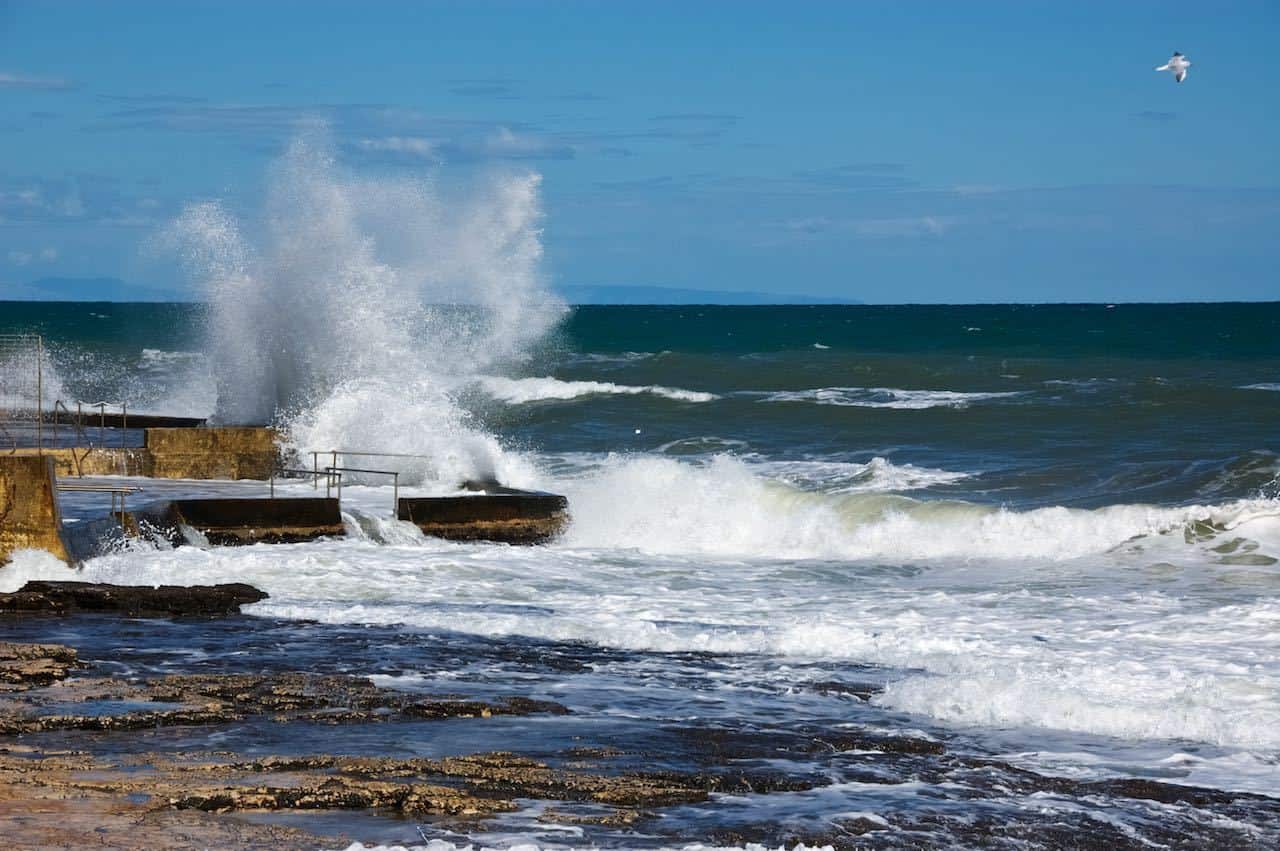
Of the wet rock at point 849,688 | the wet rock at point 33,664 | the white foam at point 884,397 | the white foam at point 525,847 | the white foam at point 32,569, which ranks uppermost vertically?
the white foam at point 884,397

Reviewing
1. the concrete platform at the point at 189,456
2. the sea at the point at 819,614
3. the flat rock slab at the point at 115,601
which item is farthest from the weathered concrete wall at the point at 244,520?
the concrete platform at the point at 189,456

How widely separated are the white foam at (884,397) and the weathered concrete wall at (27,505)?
25348 mm

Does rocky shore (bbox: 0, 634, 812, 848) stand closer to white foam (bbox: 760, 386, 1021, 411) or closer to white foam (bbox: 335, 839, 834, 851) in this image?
white foam (bbox: 335, 839, 834, 851)

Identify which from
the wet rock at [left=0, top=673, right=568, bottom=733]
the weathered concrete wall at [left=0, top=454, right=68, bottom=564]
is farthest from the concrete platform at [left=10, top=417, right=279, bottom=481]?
the wet rock at [left=0, top=673, right=568, bottom=733]

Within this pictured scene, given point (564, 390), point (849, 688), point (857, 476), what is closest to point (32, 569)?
point (849, 688)

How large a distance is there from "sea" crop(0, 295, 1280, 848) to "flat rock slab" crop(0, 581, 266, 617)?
0.41 m

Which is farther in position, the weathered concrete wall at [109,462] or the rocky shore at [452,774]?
the weathered concrete wall at [109,462]

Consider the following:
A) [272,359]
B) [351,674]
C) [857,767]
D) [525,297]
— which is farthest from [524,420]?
[857,767]

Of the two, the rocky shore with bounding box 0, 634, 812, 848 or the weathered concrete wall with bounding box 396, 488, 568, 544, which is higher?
the weathered concrete wall with bounding box 396, 488, 568, 544

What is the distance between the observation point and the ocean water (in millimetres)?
7586

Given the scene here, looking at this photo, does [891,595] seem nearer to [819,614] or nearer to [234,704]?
[819,614]

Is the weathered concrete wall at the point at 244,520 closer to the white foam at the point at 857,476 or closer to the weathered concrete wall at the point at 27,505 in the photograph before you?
the weathered concrete wall at the point at 27,505

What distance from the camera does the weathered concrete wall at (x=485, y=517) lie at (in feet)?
52.1

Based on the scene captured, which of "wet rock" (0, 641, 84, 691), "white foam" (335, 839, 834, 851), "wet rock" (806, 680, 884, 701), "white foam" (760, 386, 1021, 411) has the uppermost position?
"white foam" (760, 386, 1021, 411)
